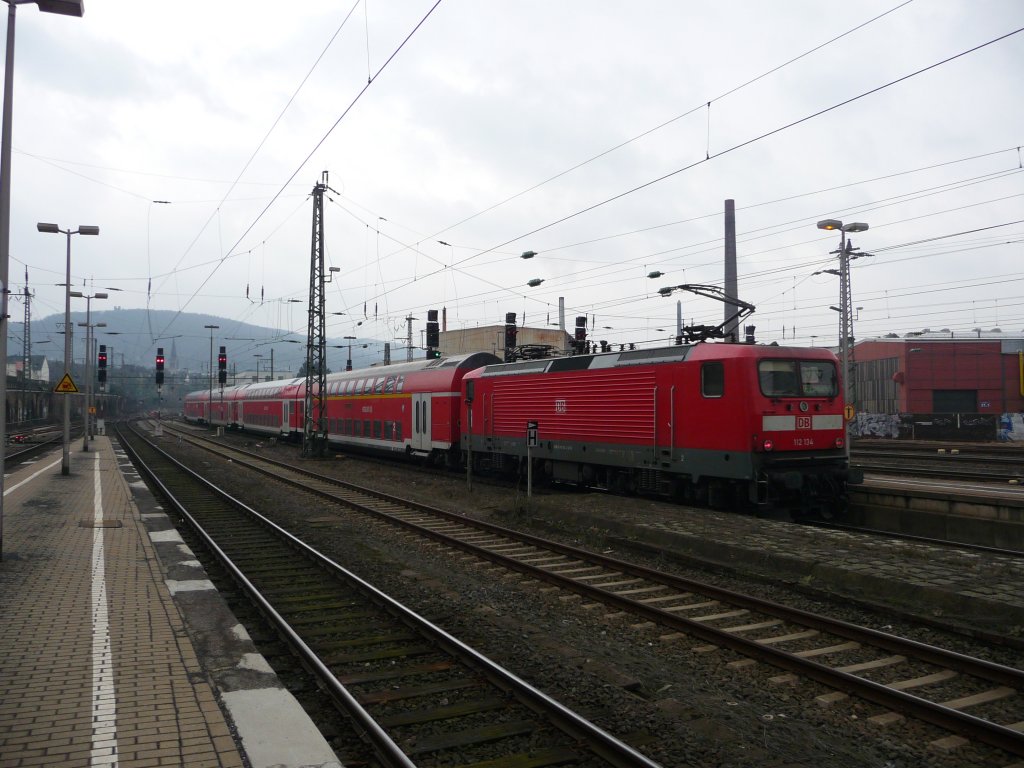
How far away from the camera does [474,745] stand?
5258 mm

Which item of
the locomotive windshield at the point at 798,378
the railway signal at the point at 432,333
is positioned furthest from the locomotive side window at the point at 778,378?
the railway signal at the point at 432,333

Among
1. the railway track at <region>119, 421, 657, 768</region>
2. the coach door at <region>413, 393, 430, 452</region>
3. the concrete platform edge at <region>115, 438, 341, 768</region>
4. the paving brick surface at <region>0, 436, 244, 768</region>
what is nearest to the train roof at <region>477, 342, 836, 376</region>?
the coach door at <region>413, 393, 430, 452</region>

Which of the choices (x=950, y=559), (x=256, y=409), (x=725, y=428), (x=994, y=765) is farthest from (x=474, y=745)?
(x=256, y=409)

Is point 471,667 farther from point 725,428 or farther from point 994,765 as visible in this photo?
point 725,428

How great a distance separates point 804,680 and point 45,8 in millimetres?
11846

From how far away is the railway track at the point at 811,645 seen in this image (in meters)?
5.71

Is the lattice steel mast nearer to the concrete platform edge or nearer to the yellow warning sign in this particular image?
the yellow warning sign

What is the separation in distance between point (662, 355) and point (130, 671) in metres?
11.6

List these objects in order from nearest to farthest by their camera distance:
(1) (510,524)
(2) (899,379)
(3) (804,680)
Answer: (3) (804,680)
(1) (510,524)
(2) (899,379)

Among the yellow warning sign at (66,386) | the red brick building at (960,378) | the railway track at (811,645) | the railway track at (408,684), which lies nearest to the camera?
the railway track at (408,684)

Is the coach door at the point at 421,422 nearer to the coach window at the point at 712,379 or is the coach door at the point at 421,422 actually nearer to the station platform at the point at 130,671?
the coach window at the point at 712,379

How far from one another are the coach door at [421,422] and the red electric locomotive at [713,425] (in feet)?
27.9

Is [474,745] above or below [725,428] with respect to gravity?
below

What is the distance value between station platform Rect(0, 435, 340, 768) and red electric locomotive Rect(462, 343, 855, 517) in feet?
29.2
